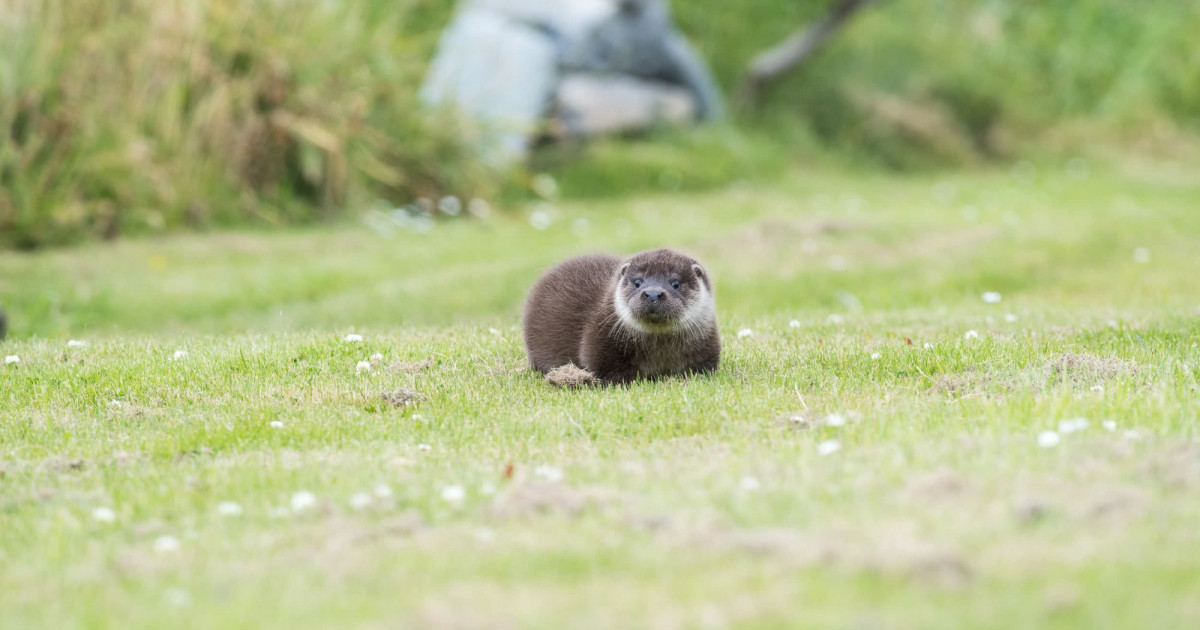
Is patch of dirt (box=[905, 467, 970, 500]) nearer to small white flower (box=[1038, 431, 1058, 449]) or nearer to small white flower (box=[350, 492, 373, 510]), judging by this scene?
small white flower (box=[1038, 431, 1058, 449])

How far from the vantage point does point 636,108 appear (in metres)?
20.7

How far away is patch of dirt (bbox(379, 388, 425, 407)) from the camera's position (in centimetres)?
675

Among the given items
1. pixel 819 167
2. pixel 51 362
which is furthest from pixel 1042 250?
pixel 51 362

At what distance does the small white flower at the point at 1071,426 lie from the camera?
5.50m

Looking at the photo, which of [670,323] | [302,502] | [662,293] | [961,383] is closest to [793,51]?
[670,323]

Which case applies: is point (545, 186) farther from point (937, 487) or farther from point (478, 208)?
point (937, 487)

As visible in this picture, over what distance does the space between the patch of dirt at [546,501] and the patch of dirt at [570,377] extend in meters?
2.01

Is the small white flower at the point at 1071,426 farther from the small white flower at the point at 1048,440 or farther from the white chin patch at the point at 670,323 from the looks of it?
the white chin patch at the point at 670,323

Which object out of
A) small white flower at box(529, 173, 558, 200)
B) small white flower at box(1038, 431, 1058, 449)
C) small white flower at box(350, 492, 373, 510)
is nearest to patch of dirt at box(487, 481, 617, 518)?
small white flower at box(350, 492, 373, 510)

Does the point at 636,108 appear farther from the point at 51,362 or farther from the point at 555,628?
the point at 555,628

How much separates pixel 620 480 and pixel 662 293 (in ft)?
6.37

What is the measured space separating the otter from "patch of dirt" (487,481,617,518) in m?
2.14

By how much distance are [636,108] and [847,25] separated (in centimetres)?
604

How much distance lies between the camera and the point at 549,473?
5340 mm
